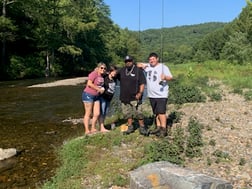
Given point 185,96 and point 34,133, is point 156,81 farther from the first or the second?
point 185,96

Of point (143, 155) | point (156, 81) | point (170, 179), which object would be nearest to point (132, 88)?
point (156, 81)

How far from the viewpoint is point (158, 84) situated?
391 inches

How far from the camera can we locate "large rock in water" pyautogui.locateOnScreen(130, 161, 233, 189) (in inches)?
227

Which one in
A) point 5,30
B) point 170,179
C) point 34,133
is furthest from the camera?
point 5,30

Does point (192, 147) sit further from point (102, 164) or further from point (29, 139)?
point (29, 139)

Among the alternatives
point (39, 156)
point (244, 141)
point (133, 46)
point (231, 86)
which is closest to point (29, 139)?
point (39, 156)

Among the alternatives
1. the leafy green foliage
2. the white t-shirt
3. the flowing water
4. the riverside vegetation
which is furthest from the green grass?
the white t-shirt

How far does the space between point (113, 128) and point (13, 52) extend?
41.4 meters

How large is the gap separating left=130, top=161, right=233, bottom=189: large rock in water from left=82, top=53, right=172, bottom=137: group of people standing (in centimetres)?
336

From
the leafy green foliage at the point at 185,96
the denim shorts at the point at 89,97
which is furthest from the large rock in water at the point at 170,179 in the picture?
the leafy green foliage at the point at 185,96

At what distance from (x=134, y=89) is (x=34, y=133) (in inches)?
182

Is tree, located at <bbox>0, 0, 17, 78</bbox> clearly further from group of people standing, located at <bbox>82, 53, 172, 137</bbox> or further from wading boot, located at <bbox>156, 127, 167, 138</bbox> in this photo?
wading boot, located at <bbox>156, 127, 167, 138</bbox>

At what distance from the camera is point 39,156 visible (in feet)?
33.2

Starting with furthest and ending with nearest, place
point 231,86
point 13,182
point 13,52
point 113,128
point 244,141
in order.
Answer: point 13,52 → point 231,86 → point 113,128 → point 244,141 → point 13,182
